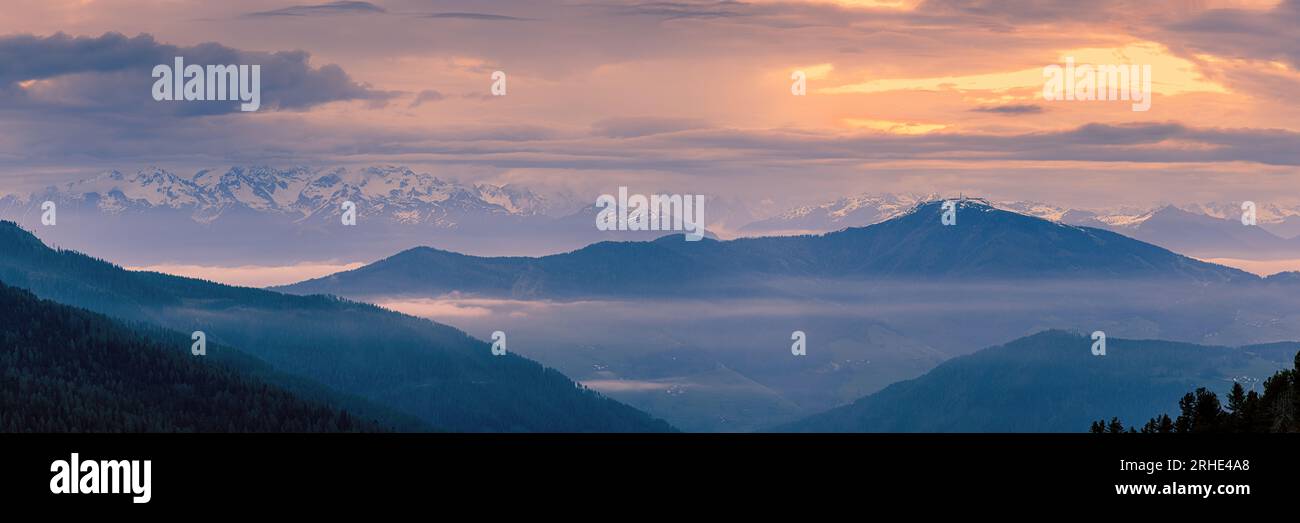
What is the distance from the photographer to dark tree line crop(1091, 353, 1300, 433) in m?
114

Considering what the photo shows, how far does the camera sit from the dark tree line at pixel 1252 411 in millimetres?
114375

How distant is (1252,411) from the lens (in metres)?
127
